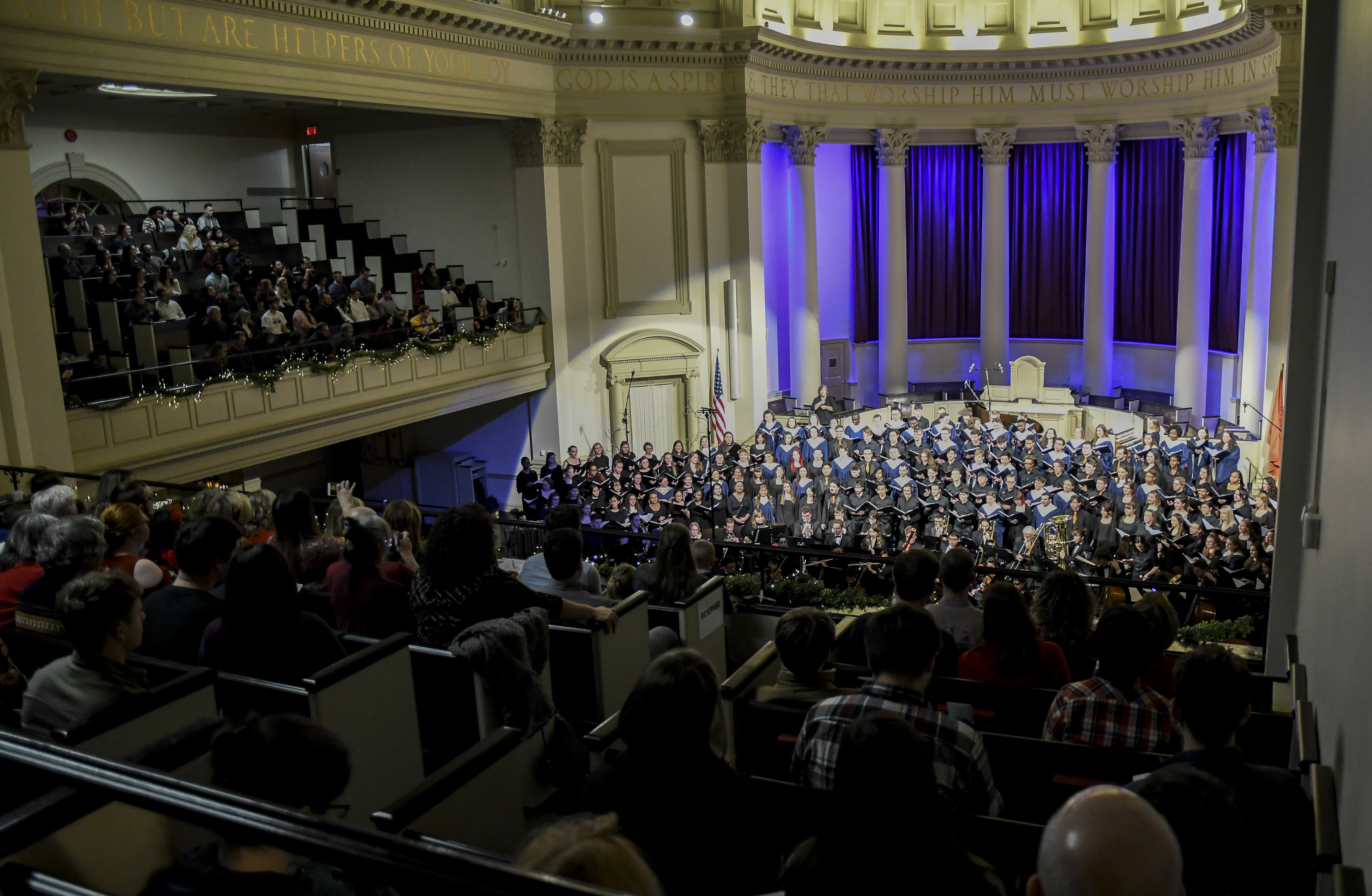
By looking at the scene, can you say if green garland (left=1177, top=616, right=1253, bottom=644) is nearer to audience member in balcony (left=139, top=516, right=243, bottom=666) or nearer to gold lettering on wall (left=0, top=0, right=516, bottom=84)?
audience member in balcony (left=139, top=516, right=243, bottom=666)

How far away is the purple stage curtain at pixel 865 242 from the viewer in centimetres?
2603

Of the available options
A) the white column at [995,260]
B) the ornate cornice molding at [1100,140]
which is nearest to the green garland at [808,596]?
the white column at [995,260]

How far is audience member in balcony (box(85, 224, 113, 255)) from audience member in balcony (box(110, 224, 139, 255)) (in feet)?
0.43

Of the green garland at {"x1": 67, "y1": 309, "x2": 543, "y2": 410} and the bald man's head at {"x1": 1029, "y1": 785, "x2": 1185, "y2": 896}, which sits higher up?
the bald man's head at {"x1": 1029, "y1": 785, "x2": 1185, "y2": 896}

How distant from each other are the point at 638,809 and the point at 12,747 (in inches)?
55.3

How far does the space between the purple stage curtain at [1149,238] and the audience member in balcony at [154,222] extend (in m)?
19.3

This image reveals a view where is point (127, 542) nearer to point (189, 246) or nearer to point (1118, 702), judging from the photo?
point (1118, 702)

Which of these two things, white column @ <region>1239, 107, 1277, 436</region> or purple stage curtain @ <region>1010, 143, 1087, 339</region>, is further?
purple stage curtain @ <region>1010, 143, 1087, 339</region>

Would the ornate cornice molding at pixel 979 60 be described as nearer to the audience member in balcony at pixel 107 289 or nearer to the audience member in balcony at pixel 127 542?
the audience member in balcony at pixel 107 289

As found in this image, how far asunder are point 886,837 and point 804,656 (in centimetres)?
193

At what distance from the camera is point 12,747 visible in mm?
1981

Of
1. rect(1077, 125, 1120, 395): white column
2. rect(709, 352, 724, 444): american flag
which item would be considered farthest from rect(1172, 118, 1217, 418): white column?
rect(709, 352, 724, 444): american flag

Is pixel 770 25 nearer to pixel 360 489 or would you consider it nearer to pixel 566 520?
pixel 360 489

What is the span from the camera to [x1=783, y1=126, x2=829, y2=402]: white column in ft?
76.7
